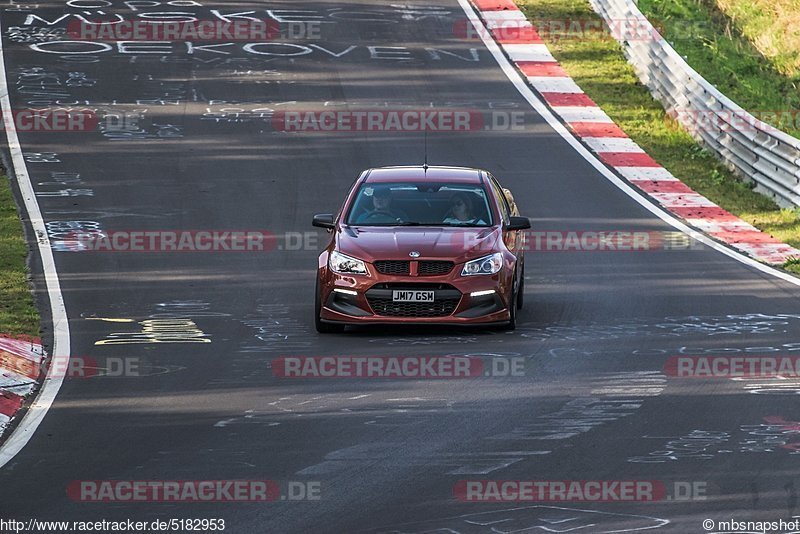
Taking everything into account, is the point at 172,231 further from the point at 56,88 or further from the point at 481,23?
the point at 481,23

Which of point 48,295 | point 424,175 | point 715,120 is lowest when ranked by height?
point 48,295

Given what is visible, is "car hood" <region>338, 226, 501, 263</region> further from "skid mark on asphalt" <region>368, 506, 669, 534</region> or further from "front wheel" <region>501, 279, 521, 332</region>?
"skid mark on asphalt" <region>368, 506, 669, 534</region>

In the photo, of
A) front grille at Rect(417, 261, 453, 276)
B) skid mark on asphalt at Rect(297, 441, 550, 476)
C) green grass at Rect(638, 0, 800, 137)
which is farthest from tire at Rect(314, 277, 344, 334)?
green grass at Rect(638, 0, 800, 137)

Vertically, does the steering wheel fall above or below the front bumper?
above

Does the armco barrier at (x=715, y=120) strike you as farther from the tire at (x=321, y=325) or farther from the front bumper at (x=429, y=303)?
the tire at (x=321, y=325)

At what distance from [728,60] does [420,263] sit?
50.0ft

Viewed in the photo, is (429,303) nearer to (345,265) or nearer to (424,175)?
(345,265)

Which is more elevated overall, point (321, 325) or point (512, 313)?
point (512, 313)

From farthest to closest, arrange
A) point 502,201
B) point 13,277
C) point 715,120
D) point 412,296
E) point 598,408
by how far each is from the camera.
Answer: point 715,120 < point 13,277 < point 502,201 < point 412,296 < point 598,408

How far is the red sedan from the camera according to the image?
551 inches

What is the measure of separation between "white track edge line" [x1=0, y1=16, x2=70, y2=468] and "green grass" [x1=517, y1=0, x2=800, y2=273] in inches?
338

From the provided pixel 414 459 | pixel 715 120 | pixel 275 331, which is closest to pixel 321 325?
pixel 275 331

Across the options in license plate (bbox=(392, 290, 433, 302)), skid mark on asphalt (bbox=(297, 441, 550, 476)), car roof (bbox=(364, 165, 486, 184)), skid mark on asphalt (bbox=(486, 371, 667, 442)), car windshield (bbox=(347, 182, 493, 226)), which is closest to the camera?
skid mark on asphalt (bbox=(297, 441, 550, 476))

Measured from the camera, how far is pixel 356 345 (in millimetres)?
13602
